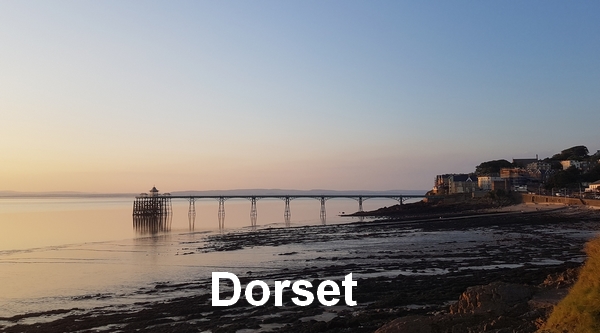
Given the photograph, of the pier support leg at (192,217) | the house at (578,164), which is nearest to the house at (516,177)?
the house at (578,164)

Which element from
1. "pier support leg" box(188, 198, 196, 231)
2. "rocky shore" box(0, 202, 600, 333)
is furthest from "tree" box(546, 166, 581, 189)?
"pier support leg" box(188, 198, 196, 231)

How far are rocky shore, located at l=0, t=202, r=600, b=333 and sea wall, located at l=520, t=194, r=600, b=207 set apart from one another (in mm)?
23095

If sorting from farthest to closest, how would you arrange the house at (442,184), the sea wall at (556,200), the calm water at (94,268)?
the house at (442,184) < the sea wall at (556,200) < the calm water at (94,268)

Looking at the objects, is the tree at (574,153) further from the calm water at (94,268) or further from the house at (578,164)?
the calm water at (94,268)

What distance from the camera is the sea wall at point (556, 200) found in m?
51.7

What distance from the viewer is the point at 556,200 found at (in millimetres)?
61031

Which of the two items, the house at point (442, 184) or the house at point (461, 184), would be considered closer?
the house at point (461, 184)

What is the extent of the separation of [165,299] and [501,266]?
1232 centimetres

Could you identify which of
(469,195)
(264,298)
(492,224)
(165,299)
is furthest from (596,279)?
(469,195)

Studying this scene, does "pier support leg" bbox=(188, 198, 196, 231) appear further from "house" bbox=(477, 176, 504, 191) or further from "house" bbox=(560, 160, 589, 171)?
"house" bbox=(560, 160, 589, 171)

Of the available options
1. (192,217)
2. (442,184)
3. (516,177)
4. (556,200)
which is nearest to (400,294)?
(556,200)

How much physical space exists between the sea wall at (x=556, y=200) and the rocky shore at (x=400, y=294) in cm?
2309

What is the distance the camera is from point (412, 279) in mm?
17047

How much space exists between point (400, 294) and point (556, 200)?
2140 inches
